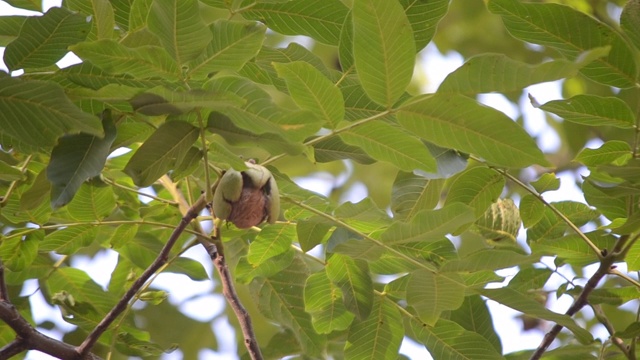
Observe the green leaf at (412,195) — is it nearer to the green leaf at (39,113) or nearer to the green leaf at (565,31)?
the green leaf at (565,31)

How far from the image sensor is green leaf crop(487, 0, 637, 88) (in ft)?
3.28

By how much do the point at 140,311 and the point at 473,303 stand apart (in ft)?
2.92

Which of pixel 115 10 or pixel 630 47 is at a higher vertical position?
pixel 630 47

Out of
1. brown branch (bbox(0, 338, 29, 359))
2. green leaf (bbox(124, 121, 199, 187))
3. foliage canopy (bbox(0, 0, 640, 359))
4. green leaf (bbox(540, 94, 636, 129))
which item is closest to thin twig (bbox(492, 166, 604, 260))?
foliage canopy (bbox(0, 0, 640, 359))

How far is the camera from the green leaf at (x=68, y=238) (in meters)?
1.25

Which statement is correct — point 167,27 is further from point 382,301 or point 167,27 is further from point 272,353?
point 272,353

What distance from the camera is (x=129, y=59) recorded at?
2.84 feet

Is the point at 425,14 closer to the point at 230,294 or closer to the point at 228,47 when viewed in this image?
the point at 228,47

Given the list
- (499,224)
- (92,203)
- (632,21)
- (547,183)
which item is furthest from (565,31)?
(92,203)

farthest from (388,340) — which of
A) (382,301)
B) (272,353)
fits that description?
(272,353)

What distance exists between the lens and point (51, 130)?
0.85m

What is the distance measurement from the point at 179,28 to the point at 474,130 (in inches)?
13.6

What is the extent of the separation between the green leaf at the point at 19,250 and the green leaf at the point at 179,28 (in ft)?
1.54

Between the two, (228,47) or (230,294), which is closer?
(228,47)
